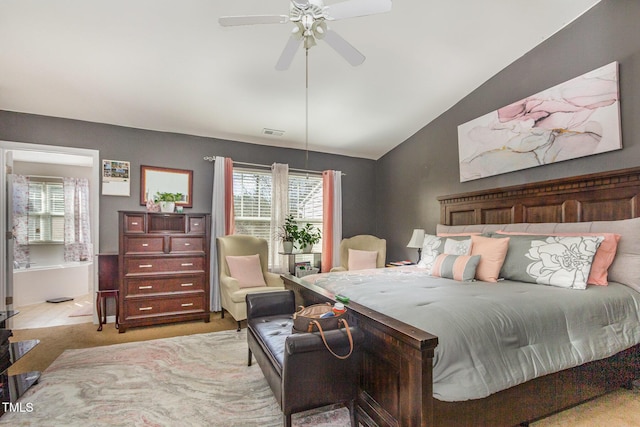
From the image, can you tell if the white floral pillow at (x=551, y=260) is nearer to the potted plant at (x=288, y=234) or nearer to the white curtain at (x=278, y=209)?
the potted plant at (x=288, y=234)

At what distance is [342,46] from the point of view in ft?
6.93

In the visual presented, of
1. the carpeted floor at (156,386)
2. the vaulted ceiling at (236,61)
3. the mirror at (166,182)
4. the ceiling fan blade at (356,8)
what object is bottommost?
the carpeted floor at (156,386)

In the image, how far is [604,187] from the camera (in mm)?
2422

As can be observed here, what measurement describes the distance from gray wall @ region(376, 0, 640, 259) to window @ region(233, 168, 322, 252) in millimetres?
1285

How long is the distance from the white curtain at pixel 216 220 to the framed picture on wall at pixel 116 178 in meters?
1.05

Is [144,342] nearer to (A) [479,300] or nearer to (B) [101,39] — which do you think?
(B) [101,39]

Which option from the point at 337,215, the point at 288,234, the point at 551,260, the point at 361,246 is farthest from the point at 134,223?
the point at 551,260

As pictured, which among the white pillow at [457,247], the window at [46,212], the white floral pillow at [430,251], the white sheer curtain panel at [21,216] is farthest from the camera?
the window at [46,212]

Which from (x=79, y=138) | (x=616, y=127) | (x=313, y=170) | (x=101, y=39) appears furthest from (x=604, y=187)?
(x=79, y=138)

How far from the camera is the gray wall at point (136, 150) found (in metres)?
3.53

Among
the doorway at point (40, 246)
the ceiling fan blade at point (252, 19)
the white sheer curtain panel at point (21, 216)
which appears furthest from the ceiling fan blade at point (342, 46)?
the white sheer curtain panel at point (21, 216)

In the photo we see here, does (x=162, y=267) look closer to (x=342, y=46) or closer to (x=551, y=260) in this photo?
(x=342, y=46)

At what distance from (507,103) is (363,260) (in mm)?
2679

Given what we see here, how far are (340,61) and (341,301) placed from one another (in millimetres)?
2358
